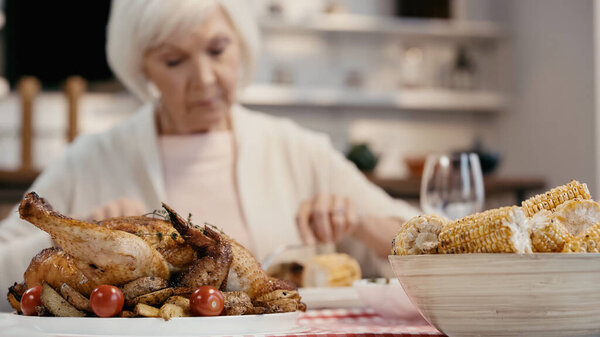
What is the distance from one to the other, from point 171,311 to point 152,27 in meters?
1.27

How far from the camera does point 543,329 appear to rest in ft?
1.83

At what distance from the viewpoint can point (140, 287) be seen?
627 mm

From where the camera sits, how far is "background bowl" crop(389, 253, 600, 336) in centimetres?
54

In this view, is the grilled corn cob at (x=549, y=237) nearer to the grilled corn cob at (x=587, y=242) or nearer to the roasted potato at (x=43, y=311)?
the grilled corn cob at (x=587, y=242)

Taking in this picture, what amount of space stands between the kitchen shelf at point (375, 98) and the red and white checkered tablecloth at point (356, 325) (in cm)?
276

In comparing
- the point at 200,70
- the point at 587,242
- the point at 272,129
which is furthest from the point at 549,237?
the point at 272,129

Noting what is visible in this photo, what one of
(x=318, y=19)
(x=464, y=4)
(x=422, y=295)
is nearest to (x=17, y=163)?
(x=318, y=19)

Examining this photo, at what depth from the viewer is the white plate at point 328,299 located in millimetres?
1043

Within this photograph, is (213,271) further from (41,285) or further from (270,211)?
(270,211)

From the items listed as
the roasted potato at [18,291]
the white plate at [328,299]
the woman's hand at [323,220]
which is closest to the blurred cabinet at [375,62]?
the woman's hand at [323,220]

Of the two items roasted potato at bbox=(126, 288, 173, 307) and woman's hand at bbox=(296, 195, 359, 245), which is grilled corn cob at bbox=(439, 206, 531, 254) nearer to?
roasted potato at bbox=(126, 288, 173, 307)

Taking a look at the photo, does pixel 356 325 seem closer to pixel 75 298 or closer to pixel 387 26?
pixel 75 298

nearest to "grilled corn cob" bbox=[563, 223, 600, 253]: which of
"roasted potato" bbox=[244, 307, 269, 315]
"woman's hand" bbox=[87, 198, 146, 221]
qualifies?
"roasted potato" bbox=[244, 307, 269, 315]

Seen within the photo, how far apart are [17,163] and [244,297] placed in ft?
10.9
